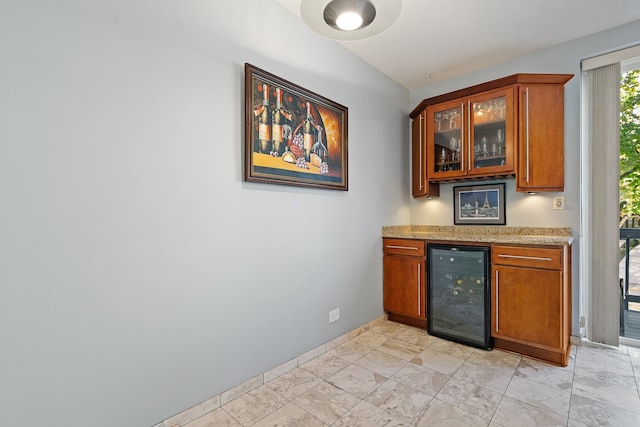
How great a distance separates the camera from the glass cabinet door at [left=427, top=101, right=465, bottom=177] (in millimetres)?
3068

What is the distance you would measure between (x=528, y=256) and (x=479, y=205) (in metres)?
0.97

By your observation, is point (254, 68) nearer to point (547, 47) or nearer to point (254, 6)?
point (254, 6)

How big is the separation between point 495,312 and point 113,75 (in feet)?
10.2

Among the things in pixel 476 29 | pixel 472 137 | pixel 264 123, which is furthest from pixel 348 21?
pixel 472 137

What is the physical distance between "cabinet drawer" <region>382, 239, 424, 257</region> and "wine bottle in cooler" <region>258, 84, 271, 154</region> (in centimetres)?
175

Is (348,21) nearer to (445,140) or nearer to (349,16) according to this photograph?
(349,16)

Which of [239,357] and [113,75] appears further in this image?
[239,357]

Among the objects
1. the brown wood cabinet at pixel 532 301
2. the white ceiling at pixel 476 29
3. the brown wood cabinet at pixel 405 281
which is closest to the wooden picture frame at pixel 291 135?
the white ceiling at pixel 476 29

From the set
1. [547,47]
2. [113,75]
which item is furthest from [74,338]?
[547,47]

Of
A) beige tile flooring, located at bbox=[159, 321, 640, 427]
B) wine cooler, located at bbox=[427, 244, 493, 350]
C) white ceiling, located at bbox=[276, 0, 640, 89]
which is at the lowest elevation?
beige tile flooring, located at bbox=[159, 321, 640, 427]

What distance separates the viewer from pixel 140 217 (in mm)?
1534

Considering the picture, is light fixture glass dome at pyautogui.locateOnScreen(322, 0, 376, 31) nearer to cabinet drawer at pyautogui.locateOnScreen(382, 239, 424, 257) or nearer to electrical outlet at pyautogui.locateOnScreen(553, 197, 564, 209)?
cabinet drawer at pyautogui.locateOnScreen(382, 239, 424, 257)

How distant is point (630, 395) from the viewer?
1.88m

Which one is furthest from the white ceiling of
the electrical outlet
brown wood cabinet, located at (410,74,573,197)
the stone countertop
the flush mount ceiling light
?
the stone countertop
